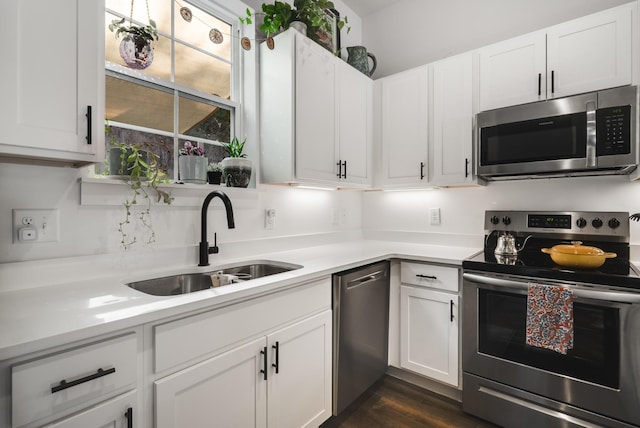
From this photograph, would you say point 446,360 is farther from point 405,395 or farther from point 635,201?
point 635,201

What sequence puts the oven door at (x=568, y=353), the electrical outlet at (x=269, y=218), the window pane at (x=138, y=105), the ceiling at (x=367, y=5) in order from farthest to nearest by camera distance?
the ceiling at (x=367, y=5) → the electrical outlet at (x=269, y=218) → the window pane at (x=138, y=105) → the oven door at (x=568, y=353)

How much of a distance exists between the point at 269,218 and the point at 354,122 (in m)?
1.01

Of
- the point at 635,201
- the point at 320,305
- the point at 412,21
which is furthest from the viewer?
the point at 412,21

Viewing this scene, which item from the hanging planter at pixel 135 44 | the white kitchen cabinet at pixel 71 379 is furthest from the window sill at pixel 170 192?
the white kitchen cabinet at pixel 71 379

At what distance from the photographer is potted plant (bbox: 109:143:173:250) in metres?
1.39

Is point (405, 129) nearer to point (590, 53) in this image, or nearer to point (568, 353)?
point (590, 53)

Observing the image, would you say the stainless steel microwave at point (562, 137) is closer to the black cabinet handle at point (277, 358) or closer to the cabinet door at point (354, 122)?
the cabinet door at point (354, 122)

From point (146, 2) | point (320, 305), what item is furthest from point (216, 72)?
point (320, 305)

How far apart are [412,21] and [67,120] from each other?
279cm

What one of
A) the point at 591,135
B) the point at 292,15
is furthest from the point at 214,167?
the point at 591,135

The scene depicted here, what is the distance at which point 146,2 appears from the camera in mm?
1682

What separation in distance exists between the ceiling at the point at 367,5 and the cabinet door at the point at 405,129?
Result: 2.86ft

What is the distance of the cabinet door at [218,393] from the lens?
1.00m

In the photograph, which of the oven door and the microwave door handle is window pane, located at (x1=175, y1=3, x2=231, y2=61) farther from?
the microwave door handle
